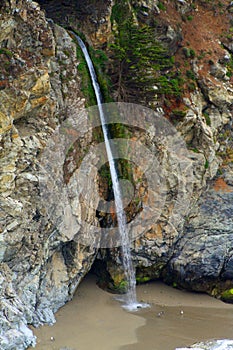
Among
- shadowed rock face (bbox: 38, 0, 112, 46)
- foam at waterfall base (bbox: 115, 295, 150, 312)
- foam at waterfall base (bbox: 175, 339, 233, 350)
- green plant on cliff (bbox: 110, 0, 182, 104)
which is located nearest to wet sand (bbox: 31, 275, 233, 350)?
foam at waterfall base (bbox: 115, 295, 150, 312)

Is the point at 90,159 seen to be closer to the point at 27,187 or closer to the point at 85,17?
the point at 27,187

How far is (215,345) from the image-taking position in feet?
52.1

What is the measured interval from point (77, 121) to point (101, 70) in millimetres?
4154

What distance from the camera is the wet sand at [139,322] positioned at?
16188mm

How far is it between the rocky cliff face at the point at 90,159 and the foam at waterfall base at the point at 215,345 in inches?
174

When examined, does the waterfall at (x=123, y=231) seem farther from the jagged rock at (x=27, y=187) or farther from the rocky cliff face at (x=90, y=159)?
the jagged rock at (x=27, y=187)

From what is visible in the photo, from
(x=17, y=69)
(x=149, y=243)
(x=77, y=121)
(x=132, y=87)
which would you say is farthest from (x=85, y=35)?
(x=149, y=243)

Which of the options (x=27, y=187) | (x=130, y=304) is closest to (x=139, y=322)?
(x=130, y=304)

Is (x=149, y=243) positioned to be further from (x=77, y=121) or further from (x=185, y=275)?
(x=77, y=121)

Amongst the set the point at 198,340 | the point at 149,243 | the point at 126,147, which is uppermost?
the point at 126,147

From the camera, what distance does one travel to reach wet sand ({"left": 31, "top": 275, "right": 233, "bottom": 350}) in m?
16.2

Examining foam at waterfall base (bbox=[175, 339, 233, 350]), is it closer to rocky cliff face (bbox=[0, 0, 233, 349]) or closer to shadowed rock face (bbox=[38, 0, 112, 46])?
rocky cliff face (bbox=[0, 0, 233, 349])

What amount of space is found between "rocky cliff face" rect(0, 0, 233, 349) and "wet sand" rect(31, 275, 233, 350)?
0.62 meters

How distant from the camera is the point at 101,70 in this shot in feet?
74.7
